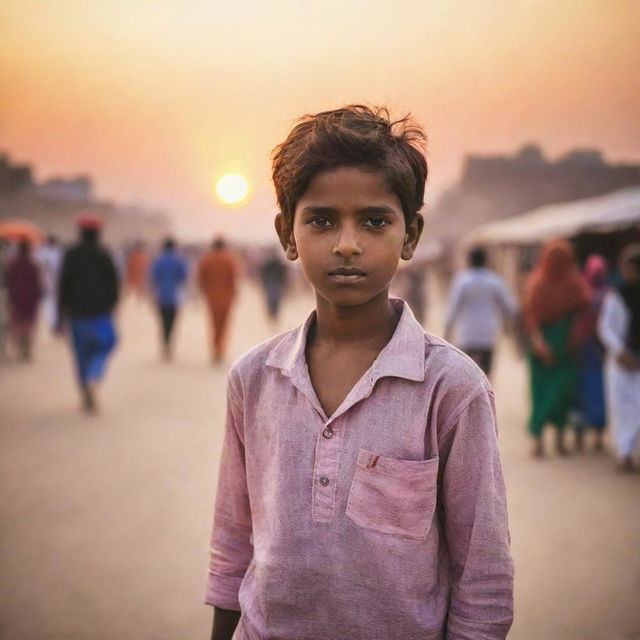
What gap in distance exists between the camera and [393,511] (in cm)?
125

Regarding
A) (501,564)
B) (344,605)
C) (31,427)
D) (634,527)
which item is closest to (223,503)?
(344,605)

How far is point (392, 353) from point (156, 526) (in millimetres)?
3163

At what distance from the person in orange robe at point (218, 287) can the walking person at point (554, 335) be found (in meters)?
5.85

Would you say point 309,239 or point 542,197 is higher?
point 542,197

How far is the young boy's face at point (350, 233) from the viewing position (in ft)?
4.21

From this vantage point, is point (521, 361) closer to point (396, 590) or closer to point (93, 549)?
point (93, 549)

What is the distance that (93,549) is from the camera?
3617 mm

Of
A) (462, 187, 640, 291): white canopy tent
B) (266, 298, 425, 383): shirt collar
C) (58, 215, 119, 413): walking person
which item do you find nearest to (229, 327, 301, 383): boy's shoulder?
(266, 298, 425, 383): shirt collar

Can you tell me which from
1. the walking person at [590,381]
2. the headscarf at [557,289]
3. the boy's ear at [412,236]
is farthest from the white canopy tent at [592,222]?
the boy's ear at [412,236]

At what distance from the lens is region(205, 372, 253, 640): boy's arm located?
1.50m

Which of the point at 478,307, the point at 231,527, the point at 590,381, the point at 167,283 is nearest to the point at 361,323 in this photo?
the point at 231,527

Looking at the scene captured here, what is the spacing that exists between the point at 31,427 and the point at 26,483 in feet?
5.35

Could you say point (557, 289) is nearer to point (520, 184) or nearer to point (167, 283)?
point (167, 283)

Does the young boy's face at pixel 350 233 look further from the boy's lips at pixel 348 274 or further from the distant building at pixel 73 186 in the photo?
the distant building at pixel 73 186
